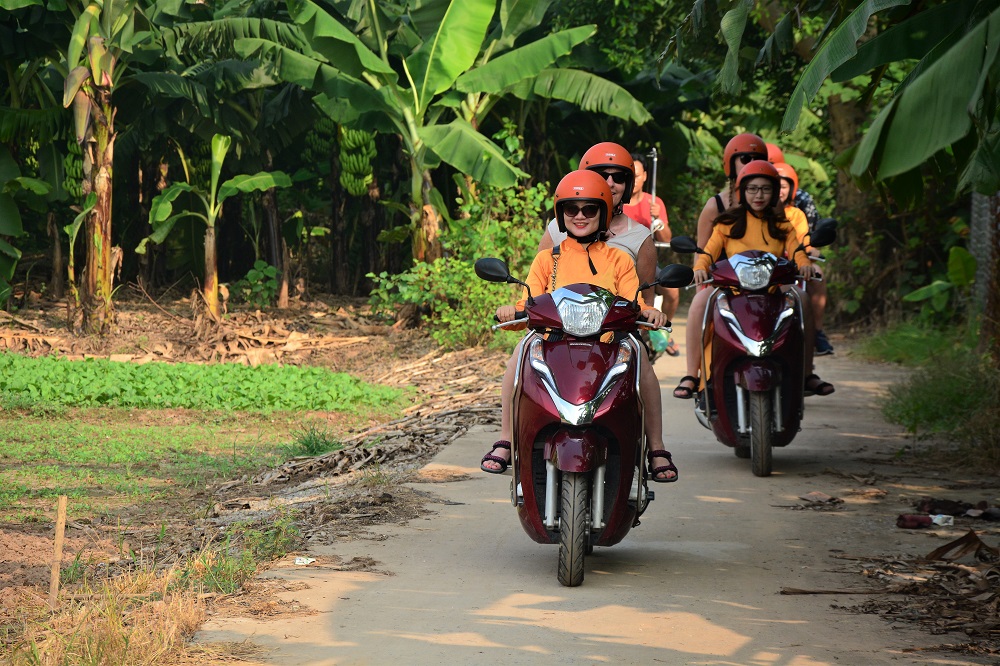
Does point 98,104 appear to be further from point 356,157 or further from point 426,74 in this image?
point 356,157

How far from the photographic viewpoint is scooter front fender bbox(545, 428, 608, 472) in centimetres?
510

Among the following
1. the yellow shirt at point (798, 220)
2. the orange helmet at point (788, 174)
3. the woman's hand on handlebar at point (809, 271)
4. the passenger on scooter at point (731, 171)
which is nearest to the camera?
the woman's hand on handlebar at point (809, 271)

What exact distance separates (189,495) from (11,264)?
10927 millimetres

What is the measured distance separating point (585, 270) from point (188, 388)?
7435 mm

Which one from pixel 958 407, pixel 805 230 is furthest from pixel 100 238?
pixel 958 407

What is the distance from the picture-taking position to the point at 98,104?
16.2 m

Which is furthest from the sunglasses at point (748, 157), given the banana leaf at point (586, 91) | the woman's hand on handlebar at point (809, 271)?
the banana leaf at point (586, 91)

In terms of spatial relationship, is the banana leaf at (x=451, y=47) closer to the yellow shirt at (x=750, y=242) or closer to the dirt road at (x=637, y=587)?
the yellow shirt at (x=750, y=242)

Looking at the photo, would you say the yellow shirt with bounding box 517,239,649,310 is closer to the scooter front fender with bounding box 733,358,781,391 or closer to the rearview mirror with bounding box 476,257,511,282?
the rearview mirror with bounding box 476,257,511,282

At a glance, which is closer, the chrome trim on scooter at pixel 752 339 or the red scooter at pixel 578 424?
the red scooter at pixel 578 424

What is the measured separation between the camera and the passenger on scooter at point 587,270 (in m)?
5.61

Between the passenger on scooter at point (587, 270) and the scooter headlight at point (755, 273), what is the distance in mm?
1879

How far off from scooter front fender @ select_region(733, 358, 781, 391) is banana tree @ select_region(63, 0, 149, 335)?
10667 mm

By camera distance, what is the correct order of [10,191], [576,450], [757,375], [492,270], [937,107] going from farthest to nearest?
[10,191], [757,375], [492,270], [576,450], [937,107]
